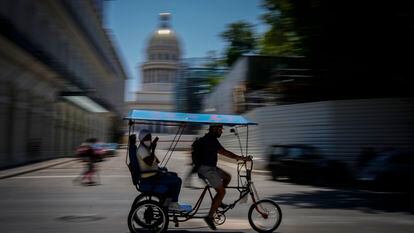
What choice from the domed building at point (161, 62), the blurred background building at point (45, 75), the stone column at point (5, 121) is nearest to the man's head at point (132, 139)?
the blurred background building at point (45, 75)

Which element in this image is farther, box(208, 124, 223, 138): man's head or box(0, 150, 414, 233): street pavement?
box(0, 150, 414, 233): street pavement

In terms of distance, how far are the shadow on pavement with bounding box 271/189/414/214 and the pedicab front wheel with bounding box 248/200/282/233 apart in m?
4.37

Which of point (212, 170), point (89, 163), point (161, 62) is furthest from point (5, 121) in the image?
point (161, 62)

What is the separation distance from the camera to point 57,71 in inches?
1494

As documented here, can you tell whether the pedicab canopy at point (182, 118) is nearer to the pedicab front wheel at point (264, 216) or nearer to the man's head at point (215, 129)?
the man's head at point (215, 129)

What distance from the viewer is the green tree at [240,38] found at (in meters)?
69.8

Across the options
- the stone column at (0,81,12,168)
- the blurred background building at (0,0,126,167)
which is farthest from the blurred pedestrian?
the stone column at (0,81,12,168)

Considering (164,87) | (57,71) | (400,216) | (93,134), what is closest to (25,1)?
(57,71)

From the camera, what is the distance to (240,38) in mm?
70250

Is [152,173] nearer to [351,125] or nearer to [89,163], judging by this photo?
[89,163]

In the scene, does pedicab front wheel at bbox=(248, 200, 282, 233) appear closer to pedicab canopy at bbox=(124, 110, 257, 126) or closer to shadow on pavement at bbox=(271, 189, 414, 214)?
pedicab canopy at bbox=(124, 110, 257, 126)

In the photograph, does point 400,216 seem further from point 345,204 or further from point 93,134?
point 93,134

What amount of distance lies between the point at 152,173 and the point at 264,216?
2076 millimetres

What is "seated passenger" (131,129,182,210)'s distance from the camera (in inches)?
364
